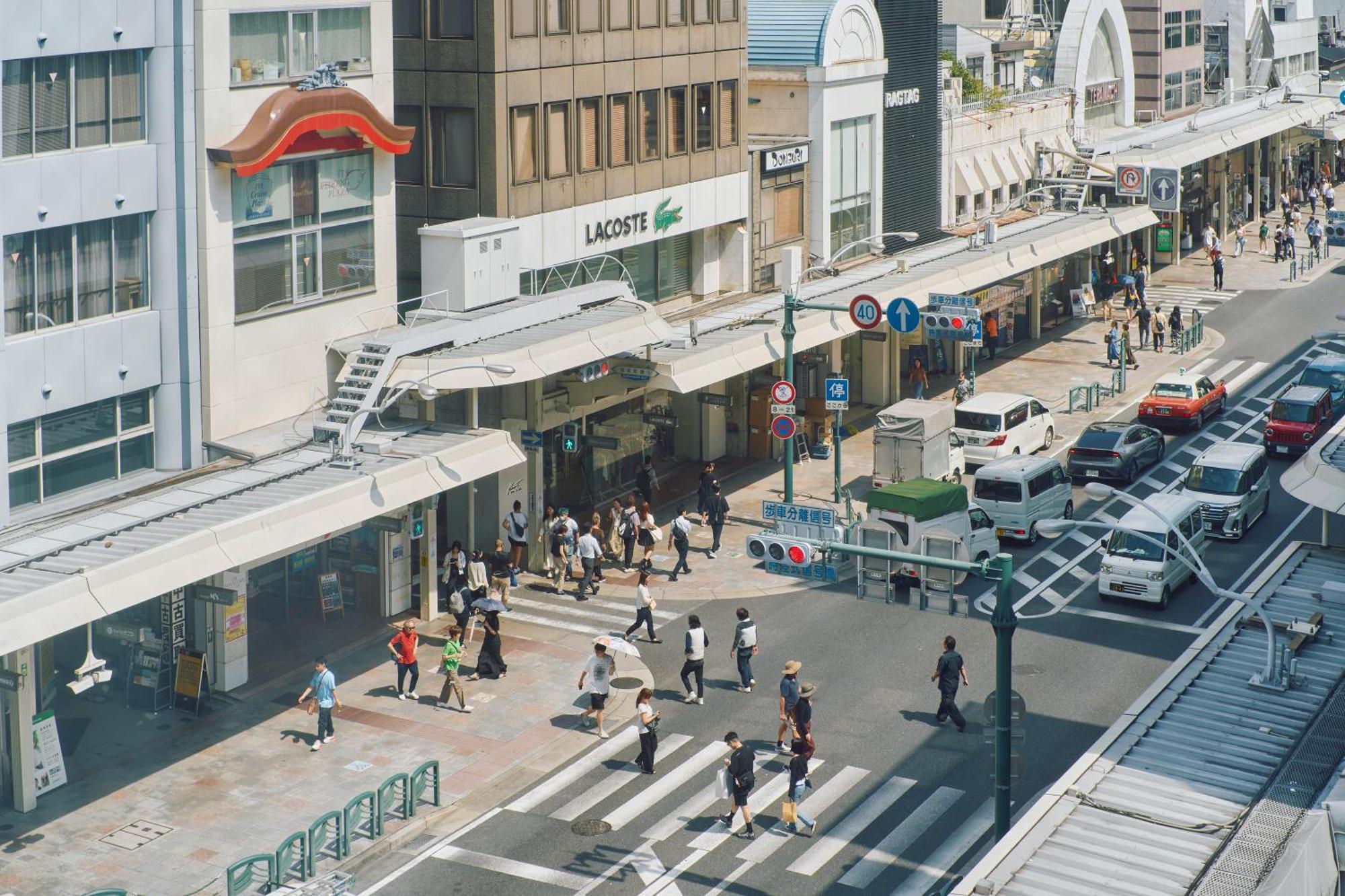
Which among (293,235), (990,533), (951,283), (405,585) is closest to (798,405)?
(951,283)

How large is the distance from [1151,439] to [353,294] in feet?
79.8

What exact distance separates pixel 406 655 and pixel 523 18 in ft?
54.2

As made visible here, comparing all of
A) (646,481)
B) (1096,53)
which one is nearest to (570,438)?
(646,481)

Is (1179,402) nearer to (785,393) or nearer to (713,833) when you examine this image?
(785,393)

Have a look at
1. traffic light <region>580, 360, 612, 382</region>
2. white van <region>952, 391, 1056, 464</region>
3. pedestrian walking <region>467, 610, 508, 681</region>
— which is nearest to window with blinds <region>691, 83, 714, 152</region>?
white van <region>952, 391, 1056, 464</region>

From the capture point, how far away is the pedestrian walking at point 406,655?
35.8m

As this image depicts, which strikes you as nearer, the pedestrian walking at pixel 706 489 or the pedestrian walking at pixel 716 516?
the pedestrian walking at pixel 716 516

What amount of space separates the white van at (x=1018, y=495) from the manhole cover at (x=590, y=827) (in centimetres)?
1761

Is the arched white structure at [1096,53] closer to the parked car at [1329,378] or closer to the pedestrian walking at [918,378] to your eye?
the pedestrian walking at [918,378]

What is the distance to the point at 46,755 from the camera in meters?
31.6

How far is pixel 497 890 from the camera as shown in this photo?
28.3 m

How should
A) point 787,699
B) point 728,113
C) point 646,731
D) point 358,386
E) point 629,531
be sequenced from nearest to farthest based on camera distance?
point 646,731, point 787,699, point 358,386, point 629,531, point 728,113

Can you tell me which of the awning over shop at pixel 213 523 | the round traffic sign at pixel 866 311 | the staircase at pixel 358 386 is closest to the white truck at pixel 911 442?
the round traffic sign at pixel 866 311

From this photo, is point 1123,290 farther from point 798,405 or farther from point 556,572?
point 556,572
